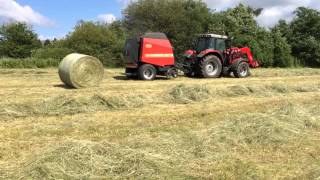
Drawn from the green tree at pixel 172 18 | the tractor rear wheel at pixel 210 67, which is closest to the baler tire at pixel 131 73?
the tractor rear wheel at pixel 210 67

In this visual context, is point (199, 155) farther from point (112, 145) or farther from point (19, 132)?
point (19, 132)

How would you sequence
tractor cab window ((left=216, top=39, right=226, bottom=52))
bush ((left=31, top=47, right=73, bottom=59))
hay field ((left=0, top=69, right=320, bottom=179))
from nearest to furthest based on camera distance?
hay field ((left=0, top=69, right=320, bottom=179)) → tractor cab window ((left=216, top=39, right=226, bottom=52)) → bush ((left=31, top=47, right=73, bottom=59))

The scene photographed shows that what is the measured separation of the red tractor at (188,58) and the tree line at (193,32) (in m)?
9.59

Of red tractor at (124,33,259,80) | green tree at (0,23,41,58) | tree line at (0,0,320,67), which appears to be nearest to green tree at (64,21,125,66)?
tree line at (0,0,320,67)

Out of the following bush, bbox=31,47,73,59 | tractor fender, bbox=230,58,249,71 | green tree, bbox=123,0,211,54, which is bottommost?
bush, bbox=31,47,73,59

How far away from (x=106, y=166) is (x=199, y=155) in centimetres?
150

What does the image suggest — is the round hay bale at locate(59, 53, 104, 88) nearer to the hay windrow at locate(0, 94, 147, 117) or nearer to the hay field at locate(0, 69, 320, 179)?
the hay field at locate(0, 69, 320, 179)

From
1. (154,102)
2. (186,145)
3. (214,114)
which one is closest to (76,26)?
(154,102)

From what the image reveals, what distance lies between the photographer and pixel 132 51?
18.6m

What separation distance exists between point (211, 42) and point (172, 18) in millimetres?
12436

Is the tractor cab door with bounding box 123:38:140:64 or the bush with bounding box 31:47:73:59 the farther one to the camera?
the bush with bounding box 31:47:73:59

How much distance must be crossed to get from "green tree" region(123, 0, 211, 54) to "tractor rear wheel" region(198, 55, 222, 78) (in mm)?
10850

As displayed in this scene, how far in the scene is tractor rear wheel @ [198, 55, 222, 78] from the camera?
19.7 metres

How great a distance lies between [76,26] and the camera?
33219 mm
